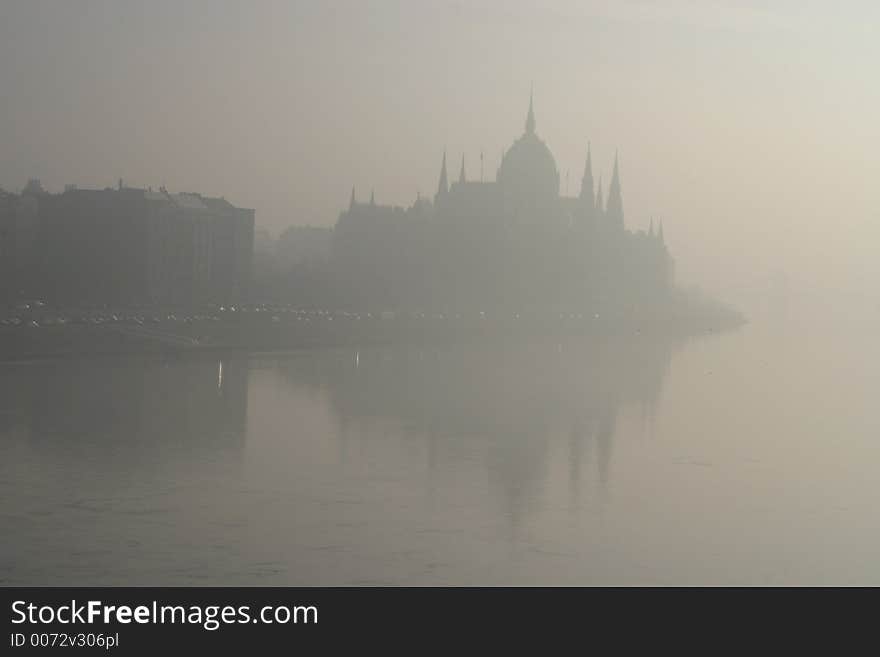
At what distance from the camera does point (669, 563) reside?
20469 mm

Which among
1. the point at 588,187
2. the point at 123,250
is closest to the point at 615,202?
the point at 588,187

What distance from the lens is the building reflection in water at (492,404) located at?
98.2ft

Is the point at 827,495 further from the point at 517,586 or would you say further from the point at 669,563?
the point at 517,586

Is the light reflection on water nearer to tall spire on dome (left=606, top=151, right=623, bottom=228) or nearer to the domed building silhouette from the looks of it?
the domed building silhouette

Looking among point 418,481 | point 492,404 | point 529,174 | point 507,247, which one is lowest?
point 418,481

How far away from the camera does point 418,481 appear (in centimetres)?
2722

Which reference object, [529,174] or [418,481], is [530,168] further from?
[418,481]

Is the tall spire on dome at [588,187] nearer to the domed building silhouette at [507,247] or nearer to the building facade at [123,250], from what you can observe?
the domed building silhouette at [507,247]

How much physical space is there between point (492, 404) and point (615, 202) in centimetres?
12091

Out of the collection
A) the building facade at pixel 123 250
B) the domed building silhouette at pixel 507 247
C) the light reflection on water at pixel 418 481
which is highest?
the domed building silhouette at pixel 507 247

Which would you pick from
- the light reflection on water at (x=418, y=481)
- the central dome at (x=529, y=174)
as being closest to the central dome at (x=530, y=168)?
the central dome at (x=529, y=174)

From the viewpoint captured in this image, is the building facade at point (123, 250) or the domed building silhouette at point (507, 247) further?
the domed building silhouette at point (507, 247)

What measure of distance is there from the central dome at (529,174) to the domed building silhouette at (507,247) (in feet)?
0.32

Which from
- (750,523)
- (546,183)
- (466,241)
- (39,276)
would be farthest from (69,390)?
(546,183)
